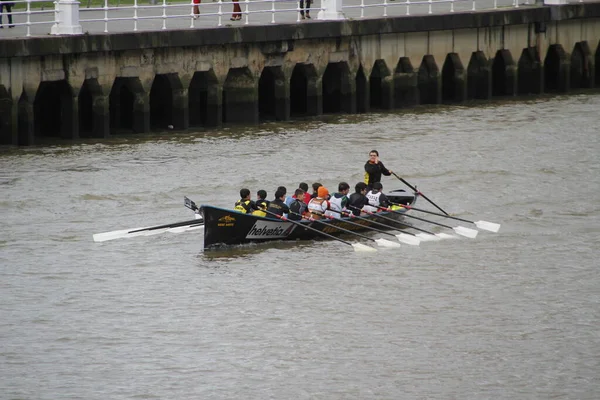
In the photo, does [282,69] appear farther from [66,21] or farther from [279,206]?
[279,206]

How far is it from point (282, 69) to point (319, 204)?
13226mm

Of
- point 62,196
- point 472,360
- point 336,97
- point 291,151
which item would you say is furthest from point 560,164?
point 472,360

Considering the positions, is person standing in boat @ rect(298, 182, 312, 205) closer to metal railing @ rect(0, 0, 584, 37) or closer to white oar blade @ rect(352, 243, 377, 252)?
white oar blade @ rect(352, 243, 377, 252)

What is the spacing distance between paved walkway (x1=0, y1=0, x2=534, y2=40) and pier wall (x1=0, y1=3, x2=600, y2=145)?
2.44ft

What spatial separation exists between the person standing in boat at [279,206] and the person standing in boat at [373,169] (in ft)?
10.2

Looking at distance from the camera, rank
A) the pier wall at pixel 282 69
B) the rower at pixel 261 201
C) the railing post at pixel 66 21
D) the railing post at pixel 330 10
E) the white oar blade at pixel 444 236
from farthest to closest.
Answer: the railing post at pixel 330 10, the pier wall at pixel 282 69, the railing post at pixel 66 21, the white oar blade at pixel 444 236, the rower at pixel 261 201

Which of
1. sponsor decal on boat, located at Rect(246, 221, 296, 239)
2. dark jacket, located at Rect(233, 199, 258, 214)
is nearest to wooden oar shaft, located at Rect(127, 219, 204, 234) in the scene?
dark jacket, located at Rect(233, 199, 258, 214)

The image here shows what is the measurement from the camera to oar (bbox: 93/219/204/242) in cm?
2603

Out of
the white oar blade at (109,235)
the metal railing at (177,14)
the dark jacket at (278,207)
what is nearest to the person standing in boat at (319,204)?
the dark jacket at (278,207)

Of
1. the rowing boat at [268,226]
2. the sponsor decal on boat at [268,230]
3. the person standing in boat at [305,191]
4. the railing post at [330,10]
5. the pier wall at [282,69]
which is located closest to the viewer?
the rowing boat at [268,226]

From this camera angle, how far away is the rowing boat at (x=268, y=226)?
2484 centimetres

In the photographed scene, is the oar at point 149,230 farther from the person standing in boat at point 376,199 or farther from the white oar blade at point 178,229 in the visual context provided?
the person standing in boat at point 376,199

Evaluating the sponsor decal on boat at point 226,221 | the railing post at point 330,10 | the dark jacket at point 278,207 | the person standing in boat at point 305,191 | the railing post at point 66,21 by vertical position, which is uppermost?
the railing post at point 330,10

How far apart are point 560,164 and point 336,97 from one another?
376 inches
